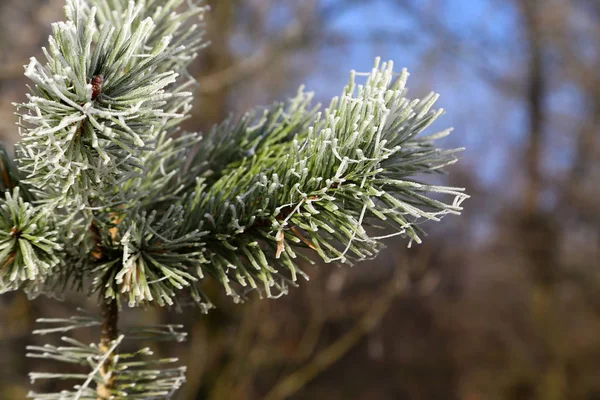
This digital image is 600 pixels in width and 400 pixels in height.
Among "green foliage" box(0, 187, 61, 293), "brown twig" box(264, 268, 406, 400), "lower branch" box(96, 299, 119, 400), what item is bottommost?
"brown twig" box(264, 268, 406, 400)

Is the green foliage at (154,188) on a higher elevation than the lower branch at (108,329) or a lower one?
higher

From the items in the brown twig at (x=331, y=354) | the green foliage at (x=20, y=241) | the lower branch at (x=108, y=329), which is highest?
the green foliage at (x=20, y=241)

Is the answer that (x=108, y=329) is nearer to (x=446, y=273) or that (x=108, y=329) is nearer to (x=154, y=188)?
(x=154, y=188)

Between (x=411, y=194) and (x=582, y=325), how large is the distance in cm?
408

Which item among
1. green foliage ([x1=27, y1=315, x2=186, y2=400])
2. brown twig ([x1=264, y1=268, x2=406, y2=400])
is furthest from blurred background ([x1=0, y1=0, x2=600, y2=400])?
green foliage ([x1=27, y1=315, x2=186, y2=400])

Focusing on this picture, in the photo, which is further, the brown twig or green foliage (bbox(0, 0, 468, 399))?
the brown twig

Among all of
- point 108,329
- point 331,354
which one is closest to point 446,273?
point 331,354

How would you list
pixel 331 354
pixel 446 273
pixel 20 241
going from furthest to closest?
1. pixel 446 273
2. pixel 331 354
3. pixel 20 241

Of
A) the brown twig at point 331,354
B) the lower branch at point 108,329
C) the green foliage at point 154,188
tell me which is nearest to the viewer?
the green foliage at point 154,188

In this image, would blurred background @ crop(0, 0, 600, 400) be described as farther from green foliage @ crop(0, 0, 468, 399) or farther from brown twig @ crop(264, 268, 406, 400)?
green foliage @ crop(0, 0, 468, 399)

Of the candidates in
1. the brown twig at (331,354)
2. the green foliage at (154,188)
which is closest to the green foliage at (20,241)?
the green foliage at (154,188)

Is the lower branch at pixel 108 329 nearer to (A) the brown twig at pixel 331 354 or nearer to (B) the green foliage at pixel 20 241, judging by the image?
(B) the green foliage at pixel 20 241

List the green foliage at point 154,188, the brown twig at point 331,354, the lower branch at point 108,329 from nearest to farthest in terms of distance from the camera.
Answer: the green foliage at point 154,188 → the lower branch at point 108,329 → the brown twig at point 331,354

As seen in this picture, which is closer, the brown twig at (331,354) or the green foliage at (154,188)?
the green foliage at (154,188)
